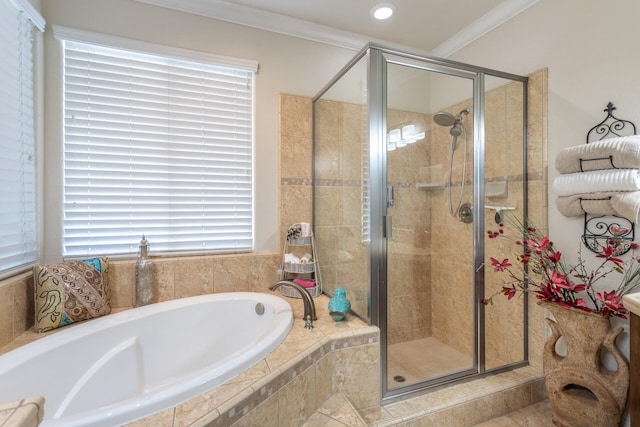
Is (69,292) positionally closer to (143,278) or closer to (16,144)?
(143,278)

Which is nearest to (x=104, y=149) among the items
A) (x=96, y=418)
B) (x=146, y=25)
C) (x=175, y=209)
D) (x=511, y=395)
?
(x=175, y=209)

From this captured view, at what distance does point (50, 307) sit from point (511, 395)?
2.50m

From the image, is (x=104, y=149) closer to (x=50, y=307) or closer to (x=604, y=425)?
(x=50, y=307)

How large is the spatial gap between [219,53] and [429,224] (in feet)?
6.08

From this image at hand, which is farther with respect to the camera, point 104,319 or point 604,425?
point 104,319

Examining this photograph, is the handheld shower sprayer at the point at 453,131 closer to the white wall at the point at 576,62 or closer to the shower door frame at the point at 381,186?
the shower door frame at the point at 381,186

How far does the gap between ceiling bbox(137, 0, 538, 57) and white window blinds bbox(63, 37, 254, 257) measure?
1.25 feet

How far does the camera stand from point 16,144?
4.88 ft

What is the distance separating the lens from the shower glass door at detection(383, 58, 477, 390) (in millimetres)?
1722

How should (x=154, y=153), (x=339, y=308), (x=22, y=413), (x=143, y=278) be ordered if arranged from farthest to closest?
(x=154, y=153) < (x=143, y=278) < (x=339, y=308) < (x=22, y=413)

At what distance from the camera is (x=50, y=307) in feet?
4.88

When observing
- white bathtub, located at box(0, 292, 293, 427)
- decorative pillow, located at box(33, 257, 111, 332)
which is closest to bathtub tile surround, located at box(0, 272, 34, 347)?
decorative pillow, located at box(33, 257, 111, 332)

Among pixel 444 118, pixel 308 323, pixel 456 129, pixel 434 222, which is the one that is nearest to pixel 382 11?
pixel 444 118

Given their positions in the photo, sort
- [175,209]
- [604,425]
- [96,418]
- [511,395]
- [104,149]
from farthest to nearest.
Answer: [175,209]
[104,149]
[511,395]
[604,425]
[96,418]
